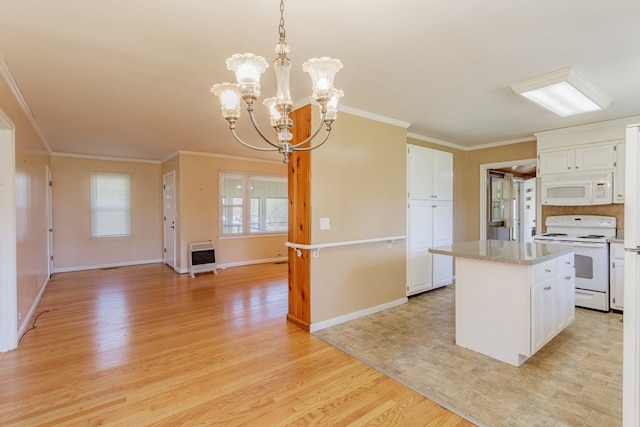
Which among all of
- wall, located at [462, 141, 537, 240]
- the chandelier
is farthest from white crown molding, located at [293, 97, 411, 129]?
→ wall, located at [462, 141, 537, 240]

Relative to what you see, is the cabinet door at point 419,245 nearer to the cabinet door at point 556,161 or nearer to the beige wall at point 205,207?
the cabinet door at point 556,161

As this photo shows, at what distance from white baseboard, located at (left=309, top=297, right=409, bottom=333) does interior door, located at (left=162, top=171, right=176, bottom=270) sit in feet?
14.0

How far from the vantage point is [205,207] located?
6352 millimetres

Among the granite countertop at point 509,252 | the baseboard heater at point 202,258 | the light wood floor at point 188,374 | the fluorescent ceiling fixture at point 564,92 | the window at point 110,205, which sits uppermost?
the fluorescent ceiling fixture at point 564,92

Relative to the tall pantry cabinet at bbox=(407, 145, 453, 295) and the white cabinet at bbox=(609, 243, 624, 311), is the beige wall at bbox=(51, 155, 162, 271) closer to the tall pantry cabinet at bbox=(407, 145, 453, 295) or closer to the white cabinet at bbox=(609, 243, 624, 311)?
the tall pantry cabinet at bbox=(407, 145, 453, 295)

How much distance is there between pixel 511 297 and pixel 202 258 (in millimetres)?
5156

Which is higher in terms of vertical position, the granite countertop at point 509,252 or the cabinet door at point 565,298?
the granite countertop at point 509,252

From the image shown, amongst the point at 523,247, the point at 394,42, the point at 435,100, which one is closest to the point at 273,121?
the point at 394,42

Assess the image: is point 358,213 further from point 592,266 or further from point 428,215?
point 592,266

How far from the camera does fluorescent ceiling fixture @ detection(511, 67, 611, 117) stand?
8.61 ft

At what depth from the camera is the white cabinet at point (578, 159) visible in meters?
3.99

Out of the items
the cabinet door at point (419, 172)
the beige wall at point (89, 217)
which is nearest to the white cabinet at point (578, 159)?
the cabinet door at point (419, 172)

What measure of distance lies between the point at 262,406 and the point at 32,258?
12.5 ft

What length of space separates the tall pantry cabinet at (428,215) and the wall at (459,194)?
442mm
